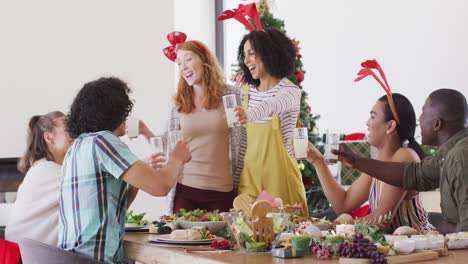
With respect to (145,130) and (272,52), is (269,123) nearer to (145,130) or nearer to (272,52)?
(272,52)

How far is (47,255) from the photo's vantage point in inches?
95.5

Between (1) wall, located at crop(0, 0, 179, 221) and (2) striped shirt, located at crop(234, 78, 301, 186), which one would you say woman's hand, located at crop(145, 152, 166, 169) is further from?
(1) wall, located at crop(0, 0, 179, 221)

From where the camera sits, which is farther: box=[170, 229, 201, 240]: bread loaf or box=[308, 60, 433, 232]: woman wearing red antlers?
box=[308, 60, 433, 232]: woman wearing red antlers

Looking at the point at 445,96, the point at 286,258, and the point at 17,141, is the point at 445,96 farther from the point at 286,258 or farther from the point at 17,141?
the point at 17,141

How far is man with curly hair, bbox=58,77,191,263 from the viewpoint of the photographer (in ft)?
8.76

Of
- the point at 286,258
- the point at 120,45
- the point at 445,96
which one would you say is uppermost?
the point at 120,45

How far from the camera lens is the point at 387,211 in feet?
10.2

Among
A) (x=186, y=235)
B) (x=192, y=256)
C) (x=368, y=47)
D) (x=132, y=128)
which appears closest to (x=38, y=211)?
(x=132, y=128)

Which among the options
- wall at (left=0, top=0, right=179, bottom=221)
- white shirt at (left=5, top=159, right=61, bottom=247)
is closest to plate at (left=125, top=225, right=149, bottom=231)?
white shirt at (left=5, top=159, right=61, bottom=247)

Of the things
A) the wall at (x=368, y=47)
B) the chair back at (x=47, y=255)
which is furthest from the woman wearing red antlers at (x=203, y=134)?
the wall at (x=368, y=47)

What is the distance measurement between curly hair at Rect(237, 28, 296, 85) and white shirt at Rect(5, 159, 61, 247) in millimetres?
1164

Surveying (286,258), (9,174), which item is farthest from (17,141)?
(286,258)

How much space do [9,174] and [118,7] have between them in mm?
1639

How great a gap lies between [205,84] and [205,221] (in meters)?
1.05
